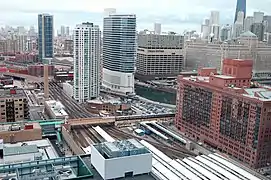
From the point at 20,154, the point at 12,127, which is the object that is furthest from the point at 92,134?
the point at 20,154

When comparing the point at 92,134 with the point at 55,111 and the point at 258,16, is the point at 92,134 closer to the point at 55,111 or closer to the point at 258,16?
the point at 55,111

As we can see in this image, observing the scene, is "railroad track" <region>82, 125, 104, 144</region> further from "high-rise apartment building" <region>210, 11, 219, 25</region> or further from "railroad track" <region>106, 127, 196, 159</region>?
"high-rise apartment building" <region>210, 11, 219, 25</region>

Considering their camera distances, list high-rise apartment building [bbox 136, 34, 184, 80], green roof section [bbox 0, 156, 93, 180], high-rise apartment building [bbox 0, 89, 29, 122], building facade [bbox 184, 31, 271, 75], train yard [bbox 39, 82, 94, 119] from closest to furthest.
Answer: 1. green roof section [bbox 0, 156, 93, 180]
2. high-rise apartment building [bbox 0, 89, 29, 122]
3. train yard [bbox 39, 82, 94, 119]
4. high-rise apartment building [bbox 136, 34, 184, 80]
5. building facade [bbox 184, 31, 271, 75]

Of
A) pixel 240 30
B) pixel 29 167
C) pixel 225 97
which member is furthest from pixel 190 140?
pixel 240 30

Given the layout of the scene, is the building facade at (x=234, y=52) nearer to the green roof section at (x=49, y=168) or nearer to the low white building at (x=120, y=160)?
the low white building at (x=120, y=160)

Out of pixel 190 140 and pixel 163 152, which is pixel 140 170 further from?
pixel 190 140

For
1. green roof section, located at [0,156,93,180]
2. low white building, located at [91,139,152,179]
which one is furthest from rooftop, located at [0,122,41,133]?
low white building, located at [91,139,152,179]
